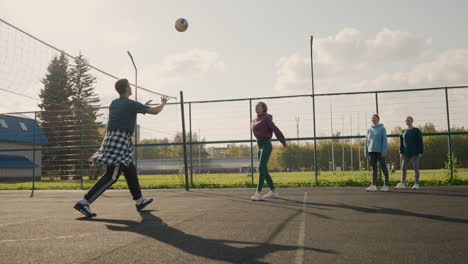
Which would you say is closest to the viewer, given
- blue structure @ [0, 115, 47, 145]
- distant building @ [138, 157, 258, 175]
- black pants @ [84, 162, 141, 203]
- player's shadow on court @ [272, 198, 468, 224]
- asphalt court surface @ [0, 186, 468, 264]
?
asphalt court surface @ [0, 186, 468, 264]

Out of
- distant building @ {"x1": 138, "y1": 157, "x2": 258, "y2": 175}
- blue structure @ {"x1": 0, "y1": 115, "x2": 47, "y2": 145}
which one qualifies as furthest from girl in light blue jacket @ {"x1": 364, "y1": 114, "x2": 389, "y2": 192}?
blue structure @ {"x1": 0, "y1": 115, "x2": 47, "y2": 145}

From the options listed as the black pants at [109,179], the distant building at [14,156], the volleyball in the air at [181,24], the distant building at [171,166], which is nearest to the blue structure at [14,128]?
the distant building at [14,156]

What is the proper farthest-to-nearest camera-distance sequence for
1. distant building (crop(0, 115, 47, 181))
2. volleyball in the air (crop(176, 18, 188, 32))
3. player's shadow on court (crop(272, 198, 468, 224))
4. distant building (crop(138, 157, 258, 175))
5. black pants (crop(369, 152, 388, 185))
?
distant building (crop(0, 115, 47, 181))
distant building (crop(138, 157, 258, 175))
volleyball in the air (crop(176, 18, 188, 32))
black pants (crop(369, 152, 388, 185))
player's shadow on court (crop(272, 198, 468, 224))

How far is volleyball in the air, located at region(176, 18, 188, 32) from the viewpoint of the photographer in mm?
10977

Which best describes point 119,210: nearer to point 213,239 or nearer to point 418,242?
point 213,239

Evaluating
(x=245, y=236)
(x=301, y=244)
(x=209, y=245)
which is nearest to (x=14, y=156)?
(x=245, y=236)

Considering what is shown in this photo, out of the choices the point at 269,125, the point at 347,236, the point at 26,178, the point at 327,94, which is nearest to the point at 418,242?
the point at 347,236

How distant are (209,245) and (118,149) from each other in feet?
7.93

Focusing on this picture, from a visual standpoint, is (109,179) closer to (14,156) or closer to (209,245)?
(209,245)

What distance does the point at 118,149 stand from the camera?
194 inches

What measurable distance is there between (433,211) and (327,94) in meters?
6.39

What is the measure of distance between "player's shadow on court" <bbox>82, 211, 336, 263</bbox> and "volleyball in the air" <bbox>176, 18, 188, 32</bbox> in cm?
803

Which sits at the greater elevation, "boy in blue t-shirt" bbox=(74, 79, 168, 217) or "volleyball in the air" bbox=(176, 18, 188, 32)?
"volleyball in the air" bbox=(176, 18, 188, 32)

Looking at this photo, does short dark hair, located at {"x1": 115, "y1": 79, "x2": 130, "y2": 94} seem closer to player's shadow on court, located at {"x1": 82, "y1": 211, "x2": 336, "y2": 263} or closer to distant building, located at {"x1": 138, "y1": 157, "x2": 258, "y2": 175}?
player's shadow on court, located at {"x1": 82, "y1": 211, "x2": 336, "y2": 263}
